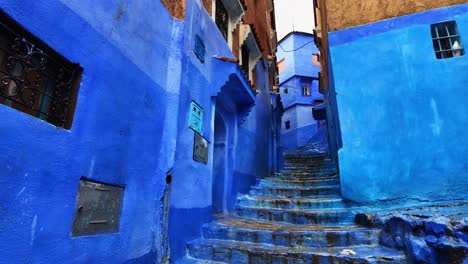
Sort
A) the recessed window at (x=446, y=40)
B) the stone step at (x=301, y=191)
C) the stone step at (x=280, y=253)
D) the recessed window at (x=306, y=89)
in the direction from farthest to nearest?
the recessed window at (x=306, y=89)
the stone step at (x=301, y=191)
the recessed window at (x=446, y=40)
the stone step at (x=280, y=253)

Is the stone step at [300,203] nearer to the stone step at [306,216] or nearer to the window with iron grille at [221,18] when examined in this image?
the stone step at [306,216]

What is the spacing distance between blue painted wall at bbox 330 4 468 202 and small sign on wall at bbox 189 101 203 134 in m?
3.12

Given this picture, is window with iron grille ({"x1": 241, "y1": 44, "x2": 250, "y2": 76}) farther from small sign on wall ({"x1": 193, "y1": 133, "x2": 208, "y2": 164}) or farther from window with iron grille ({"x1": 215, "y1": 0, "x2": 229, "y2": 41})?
small sign on wall ({"x1": 193, "y1": 133, "x2": 208, "y2": 164})

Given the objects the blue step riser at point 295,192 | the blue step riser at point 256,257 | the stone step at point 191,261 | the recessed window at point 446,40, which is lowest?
the stone step at point 191,261

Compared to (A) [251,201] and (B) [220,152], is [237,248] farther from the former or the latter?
(B) [220,152]

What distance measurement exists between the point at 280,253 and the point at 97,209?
250 centimetres

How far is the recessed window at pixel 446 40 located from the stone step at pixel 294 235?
4.26m

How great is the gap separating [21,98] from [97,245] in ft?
5.14

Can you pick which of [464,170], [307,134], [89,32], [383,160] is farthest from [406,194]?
[307,134]

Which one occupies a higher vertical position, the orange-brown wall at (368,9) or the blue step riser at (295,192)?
the orange-brown wall at (368,9)

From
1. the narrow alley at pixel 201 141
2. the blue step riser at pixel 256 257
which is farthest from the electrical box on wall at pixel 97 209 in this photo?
the blue step riser at pixel 256 257

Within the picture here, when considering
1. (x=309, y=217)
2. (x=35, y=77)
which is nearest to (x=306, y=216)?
(x=309, y=217)

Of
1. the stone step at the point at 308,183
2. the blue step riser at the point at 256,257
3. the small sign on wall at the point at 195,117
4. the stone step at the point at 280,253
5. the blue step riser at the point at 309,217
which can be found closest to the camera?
the stone step at the point at 280,253

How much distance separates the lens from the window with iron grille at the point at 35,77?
2082mm
